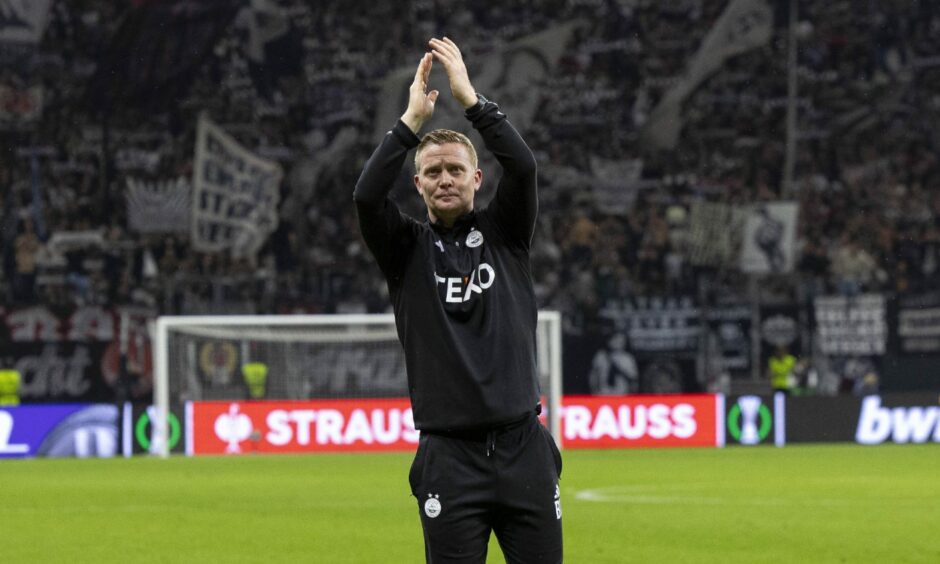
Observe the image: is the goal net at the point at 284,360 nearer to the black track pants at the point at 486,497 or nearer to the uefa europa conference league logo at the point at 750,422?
the uefa europa conference league logo at the point at 750,422

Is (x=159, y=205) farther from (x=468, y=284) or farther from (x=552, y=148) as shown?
(x=468, y=284)

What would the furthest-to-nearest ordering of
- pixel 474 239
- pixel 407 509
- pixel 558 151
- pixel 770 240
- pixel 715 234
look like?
1. pixel 558 151
2. pixel 715 234
3. pixel 770 240
4. pixel 407 509
5. pixel 474 239

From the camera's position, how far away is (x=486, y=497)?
4242mm

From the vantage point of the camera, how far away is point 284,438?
21719 millimetres

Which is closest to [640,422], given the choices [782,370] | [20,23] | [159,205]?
[782,370]

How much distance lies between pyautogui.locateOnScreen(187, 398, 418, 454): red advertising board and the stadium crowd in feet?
18.3

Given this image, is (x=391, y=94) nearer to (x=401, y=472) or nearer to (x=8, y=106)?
(x=8, y=106)

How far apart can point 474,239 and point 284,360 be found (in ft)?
59.2

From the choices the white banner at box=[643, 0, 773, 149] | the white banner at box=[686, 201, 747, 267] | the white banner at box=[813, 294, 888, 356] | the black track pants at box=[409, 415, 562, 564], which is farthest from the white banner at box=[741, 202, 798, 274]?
the black track pants at box=[409, 415, 562, 564]

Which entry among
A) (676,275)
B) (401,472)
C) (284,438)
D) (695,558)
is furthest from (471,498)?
(676,275)

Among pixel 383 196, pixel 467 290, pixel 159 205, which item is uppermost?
pixel 159 205

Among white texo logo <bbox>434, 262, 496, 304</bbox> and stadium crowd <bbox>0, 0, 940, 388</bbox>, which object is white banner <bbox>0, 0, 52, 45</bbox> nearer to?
stadium crowd <bbox>0, 0, 940, 388</bbox>

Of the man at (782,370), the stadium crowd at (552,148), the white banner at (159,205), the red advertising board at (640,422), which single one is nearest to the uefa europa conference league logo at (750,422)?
the red advertising board at (640,422)

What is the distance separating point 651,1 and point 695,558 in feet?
75.3
